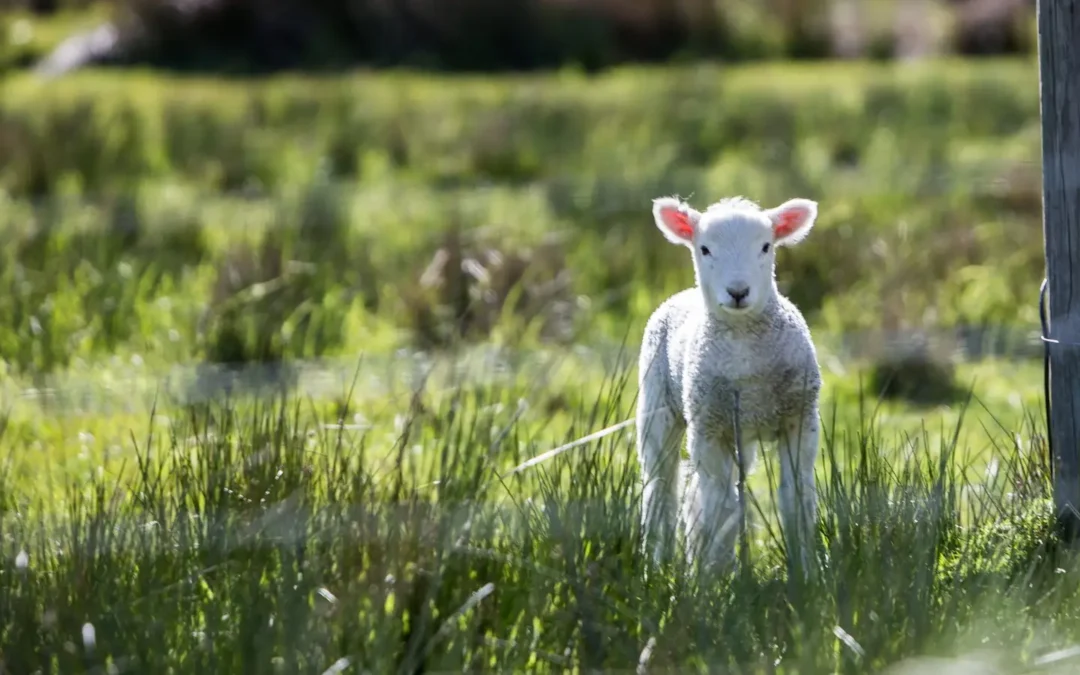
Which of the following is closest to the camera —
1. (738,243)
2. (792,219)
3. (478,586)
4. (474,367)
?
(478,586)

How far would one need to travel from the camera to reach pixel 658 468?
375 centimetres

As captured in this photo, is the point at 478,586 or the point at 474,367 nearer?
the point at 478,586

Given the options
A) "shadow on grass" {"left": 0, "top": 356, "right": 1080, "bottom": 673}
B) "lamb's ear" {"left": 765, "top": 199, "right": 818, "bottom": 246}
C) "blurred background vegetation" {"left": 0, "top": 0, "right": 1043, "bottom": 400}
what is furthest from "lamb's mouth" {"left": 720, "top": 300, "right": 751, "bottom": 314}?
"blurred background vegetation" {"left": 0, "top": 0, "right": 1043, "bottom": 400}

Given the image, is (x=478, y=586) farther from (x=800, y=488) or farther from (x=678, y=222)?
(x=678, y=222)

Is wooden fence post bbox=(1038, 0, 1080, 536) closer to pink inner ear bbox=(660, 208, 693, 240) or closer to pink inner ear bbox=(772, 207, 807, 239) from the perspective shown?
pink inner ear bbox=(772, 207, 807, 239)

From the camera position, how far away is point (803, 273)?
8438 millimetres

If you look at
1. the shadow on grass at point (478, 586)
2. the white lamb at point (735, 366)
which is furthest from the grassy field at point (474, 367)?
the white lamb at point (735, 366)

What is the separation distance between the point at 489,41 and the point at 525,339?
1280cm

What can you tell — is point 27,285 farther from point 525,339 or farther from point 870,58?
point 870,58

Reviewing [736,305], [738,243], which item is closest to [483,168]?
[738,243]

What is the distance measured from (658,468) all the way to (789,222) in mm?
748

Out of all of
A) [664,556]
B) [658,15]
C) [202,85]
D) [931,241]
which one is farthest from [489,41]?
[664,556]

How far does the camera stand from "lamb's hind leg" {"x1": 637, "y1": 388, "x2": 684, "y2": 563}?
3531 mm

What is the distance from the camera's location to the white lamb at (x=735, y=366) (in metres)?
3.81
